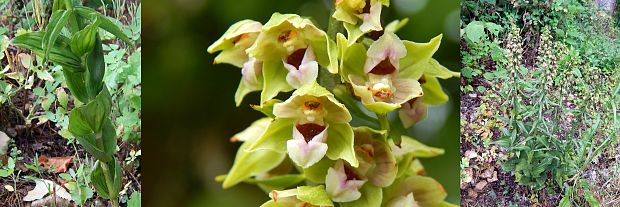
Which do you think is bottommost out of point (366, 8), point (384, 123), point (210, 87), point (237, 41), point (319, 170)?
point (210, 87)

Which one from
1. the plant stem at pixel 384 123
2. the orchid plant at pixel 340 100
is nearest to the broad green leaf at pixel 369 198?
the orchid plant at pixel 340 100

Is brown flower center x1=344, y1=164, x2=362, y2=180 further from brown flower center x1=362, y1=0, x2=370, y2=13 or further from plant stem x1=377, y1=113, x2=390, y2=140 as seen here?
brown flower center x1=362, y1=0, x2=370, y2=13

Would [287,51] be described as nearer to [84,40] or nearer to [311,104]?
[311,104]

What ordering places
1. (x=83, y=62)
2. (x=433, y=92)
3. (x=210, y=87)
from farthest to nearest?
(x=210, y=87) → (x=83, y=62) → (x=433, y=92)

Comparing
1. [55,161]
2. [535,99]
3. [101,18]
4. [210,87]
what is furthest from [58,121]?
[535,99]

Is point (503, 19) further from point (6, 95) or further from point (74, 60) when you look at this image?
point (6, 95)
